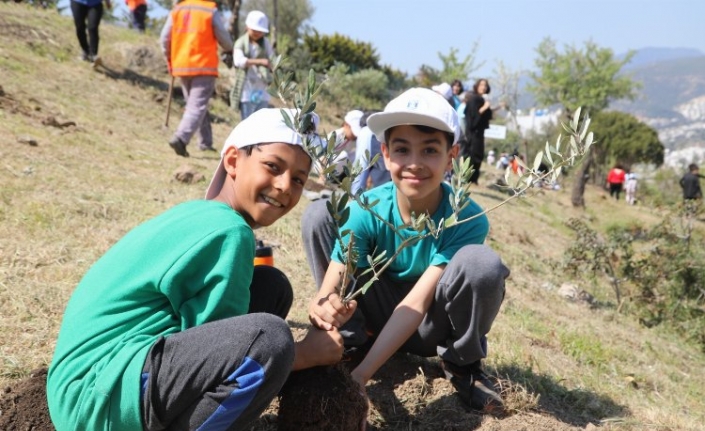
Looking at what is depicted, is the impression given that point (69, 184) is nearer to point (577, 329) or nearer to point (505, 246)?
point (577, 329)

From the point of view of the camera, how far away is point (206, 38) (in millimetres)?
6793

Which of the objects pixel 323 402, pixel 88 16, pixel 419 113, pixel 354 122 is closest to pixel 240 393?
pixel 323 402

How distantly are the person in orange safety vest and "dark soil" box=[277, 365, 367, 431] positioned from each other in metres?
5.05

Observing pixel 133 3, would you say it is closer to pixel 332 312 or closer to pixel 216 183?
pixel 216 183

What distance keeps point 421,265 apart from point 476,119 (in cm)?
805

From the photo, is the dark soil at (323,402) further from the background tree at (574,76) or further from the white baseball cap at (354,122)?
the background tree at (574,76)

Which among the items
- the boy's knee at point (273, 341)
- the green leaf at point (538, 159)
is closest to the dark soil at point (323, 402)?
the boy's knee at point (273, 341)

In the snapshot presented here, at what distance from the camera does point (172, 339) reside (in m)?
1.58

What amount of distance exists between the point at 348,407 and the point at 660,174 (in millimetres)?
38157

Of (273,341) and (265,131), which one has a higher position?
(265,131)

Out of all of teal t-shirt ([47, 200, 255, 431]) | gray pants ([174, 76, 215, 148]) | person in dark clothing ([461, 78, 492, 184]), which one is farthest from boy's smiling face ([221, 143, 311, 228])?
person in dark clothing ([461, 78, 492, 184])

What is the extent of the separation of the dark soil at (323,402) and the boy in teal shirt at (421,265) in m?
0.15

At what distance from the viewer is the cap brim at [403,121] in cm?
232

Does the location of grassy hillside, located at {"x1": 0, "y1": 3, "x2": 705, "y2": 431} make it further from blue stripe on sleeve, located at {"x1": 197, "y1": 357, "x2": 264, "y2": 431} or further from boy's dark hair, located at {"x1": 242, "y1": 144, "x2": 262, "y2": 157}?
boy's dark hair, located at {"x1": 242, "y1": 144, "x2": 262, "y2": 157}
